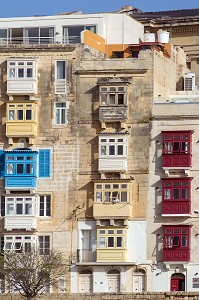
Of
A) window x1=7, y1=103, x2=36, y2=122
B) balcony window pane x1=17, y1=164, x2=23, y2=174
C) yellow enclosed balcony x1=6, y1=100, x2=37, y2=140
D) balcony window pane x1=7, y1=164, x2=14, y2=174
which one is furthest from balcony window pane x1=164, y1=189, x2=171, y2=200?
balcony window pane x1=7, y1=164, x2=14, y2=174

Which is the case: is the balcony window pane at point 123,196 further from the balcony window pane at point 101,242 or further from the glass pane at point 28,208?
the glass pane at point 28,208

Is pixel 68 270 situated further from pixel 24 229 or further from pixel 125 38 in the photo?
pixel 125 38

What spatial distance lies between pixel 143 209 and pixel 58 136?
6.87 metres

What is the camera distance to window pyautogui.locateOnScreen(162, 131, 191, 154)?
355ft

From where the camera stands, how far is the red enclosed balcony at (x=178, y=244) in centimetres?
10744

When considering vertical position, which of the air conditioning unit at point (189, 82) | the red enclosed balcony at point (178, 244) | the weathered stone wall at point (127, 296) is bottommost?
the weathered stone wall at point (127, 296)

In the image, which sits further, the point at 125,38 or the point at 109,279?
the point at 125,38

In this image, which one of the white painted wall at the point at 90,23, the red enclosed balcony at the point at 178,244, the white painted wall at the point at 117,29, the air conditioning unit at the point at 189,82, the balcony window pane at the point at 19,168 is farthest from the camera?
the air conditioning unit at the point at 189,82

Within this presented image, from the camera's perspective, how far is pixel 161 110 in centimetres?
10950

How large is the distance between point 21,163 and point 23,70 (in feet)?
18.6

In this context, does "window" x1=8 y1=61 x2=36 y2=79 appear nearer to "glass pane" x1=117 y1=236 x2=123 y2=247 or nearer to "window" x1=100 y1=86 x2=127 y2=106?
"window" x1=100 y1=86 x2=127 y2=106

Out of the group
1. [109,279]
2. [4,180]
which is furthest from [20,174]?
[109,279]

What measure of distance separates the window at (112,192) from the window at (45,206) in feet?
10.0

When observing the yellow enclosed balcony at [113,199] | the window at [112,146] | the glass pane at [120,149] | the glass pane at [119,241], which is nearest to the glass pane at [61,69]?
the window at [112,146]
